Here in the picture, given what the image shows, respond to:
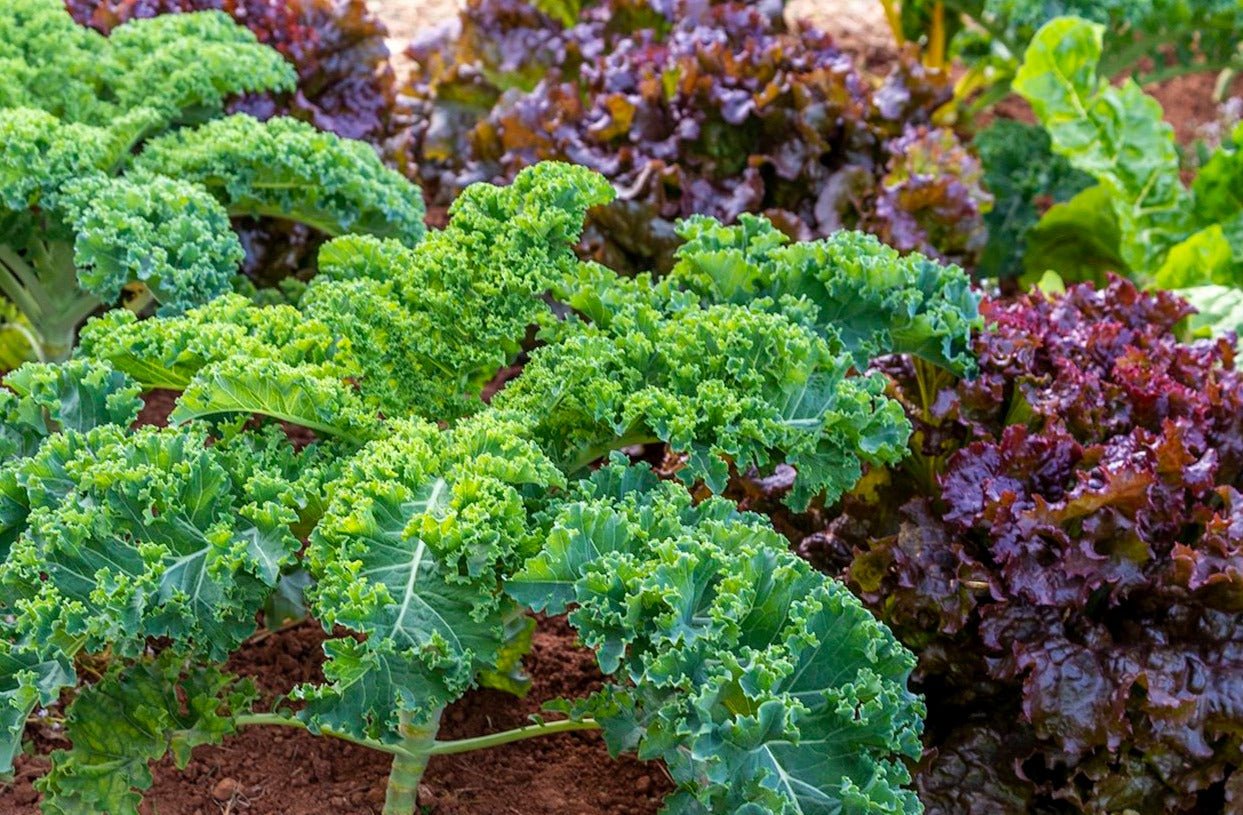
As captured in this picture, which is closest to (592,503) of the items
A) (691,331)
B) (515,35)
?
(691,331)

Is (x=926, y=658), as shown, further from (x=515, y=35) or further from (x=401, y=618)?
(x=515, y=35)

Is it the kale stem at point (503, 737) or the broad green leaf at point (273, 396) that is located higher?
→ the broad green leaf at point (273, 396)

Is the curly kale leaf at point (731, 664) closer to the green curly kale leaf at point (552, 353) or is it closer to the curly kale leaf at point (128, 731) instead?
the green curly kale leaf at point (552, 353)

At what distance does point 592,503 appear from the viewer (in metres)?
2.91

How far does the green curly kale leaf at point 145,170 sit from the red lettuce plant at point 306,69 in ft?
1.57

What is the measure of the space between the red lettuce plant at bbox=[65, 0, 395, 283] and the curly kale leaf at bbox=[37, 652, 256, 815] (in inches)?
84.2

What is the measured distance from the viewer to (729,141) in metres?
5.61

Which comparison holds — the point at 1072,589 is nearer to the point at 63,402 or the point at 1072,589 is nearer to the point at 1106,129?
the point at 63,402

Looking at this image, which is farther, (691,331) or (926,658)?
(926,658)

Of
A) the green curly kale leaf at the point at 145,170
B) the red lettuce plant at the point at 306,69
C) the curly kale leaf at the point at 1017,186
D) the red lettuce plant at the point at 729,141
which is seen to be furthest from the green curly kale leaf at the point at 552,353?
the curly kale leaf at the point at 1017,186

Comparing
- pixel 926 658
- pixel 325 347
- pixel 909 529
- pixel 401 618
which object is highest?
pixel 325 347

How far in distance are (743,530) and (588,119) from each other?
304 cm

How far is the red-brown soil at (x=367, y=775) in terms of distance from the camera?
3.40 metres

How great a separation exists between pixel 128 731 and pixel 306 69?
122 inches
